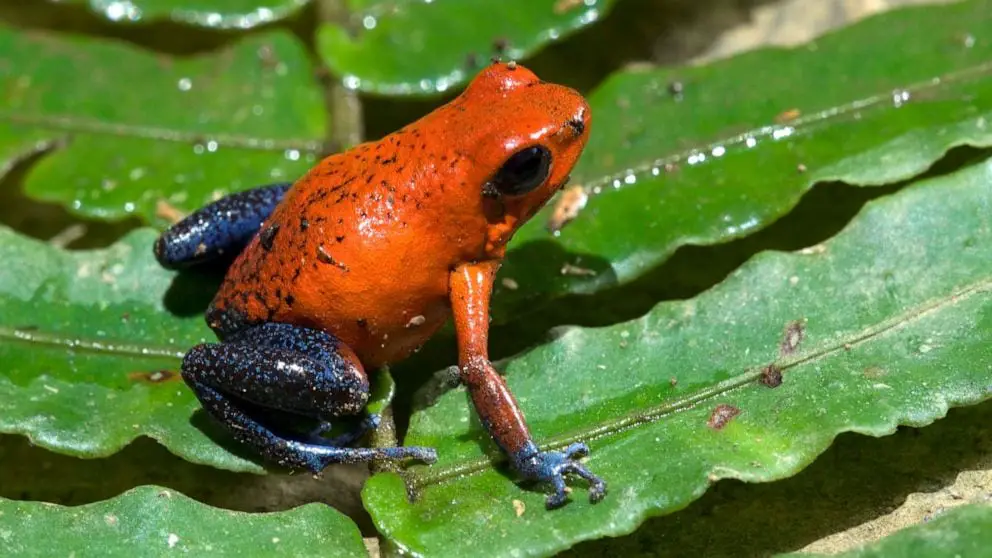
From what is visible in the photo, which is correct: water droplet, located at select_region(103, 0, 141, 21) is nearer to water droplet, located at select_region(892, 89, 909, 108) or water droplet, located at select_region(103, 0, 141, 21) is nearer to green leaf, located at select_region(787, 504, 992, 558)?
water droplet, located at select_region(892, 89, 909, 108)

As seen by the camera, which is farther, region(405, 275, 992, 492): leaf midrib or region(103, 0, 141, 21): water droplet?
region(103, 0, 141, 21): water droplet

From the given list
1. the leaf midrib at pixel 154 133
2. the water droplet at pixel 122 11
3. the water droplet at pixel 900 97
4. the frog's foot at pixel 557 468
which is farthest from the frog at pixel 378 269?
the water droplet at pixel 122 11

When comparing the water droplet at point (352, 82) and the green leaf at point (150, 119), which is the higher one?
the water droplet at point (352, 82)

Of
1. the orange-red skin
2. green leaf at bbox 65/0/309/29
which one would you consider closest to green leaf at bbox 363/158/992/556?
the orange-red skin

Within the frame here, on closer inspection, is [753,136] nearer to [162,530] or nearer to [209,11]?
[162,530]

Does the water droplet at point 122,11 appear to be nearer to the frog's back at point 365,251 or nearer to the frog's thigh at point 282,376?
the frog's back at point 365,251

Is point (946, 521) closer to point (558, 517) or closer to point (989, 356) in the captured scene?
point (989, 356)

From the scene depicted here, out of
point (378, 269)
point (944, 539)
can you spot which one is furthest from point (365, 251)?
point (944, 539)
